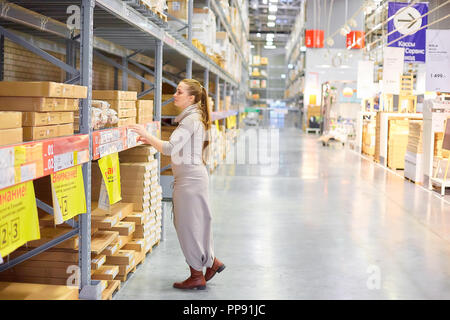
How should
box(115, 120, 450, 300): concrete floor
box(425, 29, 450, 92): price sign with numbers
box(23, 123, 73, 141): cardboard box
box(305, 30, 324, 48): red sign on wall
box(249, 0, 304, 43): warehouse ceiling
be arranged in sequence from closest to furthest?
1. box(23, 123, 73, 141): cardboard box
2. box(115, 120, 450, 300): concrete floor
3. box(425, 29, 450, 92): price sign with numbers
4. box(305, 30, 324, 48): red sign on wall
5. box(249, 0, 304, 43): warehouse ceiling

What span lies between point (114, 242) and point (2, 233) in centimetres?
178

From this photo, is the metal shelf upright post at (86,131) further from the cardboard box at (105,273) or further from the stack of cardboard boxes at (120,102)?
the stack of cardboard boxes at (120,102)

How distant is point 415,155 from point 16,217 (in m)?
9.16

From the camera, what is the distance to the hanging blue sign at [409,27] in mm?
14531

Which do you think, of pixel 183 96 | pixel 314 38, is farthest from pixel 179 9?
pixel 314 38

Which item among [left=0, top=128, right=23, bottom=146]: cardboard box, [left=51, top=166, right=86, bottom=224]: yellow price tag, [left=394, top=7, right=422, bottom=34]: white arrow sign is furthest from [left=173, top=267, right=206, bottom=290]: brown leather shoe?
[left=394, top=7, right=422, bottom=34]: white arrow sign

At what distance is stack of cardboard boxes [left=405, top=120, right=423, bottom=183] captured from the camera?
10.4m

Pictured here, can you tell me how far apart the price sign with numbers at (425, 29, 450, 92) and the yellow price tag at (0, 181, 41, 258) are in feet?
28.3

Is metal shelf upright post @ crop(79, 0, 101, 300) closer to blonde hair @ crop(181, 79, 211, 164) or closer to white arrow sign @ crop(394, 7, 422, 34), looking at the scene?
blonde hair @ crop(181, 79, 211, 164)

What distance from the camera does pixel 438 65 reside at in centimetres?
997

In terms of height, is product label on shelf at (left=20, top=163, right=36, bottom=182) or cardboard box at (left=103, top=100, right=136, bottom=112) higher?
cardboard box at (left=103, top=100, right=136, bottom=112)

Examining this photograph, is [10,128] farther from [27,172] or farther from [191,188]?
[191,188]

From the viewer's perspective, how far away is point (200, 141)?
13.4 ft

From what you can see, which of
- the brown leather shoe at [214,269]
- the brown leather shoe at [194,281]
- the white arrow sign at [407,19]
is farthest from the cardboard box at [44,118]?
the white arrow sign at [407,19]
